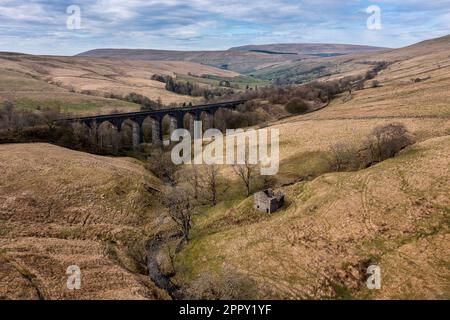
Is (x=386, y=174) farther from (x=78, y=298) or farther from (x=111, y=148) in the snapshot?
(x=111, y=148)

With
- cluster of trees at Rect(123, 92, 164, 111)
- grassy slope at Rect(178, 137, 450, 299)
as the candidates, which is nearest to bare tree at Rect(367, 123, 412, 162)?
grassy slope at Rect(178, 137, 450, 299)

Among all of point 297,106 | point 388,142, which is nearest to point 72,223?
point 388,142

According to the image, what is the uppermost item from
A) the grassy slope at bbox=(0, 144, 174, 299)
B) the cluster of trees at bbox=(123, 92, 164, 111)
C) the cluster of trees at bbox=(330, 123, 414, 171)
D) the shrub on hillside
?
the cluster of trees at bbox=(123, 92, 164, 111)

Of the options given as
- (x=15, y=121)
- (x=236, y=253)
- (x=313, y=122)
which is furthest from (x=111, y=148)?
(x=236, y=253)

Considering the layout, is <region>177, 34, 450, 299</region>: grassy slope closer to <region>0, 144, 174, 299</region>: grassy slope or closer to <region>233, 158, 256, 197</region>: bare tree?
<region>233, 158, 256, 197</region>: bare tree

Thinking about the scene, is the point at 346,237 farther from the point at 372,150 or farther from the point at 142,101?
the point at 142,101

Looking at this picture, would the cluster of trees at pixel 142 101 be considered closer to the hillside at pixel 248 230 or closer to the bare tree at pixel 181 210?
the hillside at pixel 248 230
